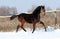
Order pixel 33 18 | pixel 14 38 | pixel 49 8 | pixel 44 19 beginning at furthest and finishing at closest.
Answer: pixel 49 8 < pixel 44 19 < pixel 33 18 < pixel 14 38

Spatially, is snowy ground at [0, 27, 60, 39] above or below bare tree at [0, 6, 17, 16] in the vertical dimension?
below

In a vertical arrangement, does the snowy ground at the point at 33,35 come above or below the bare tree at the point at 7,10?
below

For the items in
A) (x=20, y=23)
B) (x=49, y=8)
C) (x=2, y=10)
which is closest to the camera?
(x=20, y=23)

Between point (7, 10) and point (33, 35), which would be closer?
point (33, 35)

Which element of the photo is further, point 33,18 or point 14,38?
point 33,18

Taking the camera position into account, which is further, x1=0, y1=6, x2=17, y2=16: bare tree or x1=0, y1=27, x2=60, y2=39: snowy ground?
x1=0, y1=6, x2=17, y2=16: bare tree

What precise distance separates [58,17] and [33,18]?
3176 mm

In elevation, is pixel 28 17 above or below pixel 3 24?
above

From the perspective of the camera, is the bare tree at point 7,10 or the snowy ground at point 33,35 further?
the bare tree at point 7,10

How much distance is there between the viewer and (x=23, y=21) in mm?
7324

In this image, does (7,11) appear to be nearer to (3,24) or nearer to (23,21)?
(3,24)

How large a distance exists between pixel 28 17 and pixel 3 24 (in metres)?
2.62

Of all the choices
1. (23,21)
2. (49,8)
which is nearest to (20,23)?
(23,21)

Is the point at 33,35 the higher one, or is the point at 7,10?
the point at 7,10
